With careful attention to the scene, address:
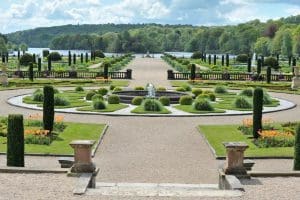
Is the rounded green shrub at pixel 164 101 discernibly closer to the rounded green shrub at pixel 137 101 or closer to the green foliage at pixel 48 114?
the rounded green shrub at pixel 137 101

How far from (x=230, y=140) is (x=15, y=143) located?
26.5 ft

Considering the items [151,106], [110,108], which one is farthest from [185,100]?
[110,108]

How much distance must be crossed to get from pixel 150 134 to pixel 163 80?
96.5ft

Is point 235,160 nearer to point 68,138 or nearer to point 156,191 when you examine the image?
point 156,191

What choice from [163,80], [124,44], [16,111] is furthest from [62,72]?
[124,44]

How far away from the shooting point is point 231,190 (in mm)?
11766

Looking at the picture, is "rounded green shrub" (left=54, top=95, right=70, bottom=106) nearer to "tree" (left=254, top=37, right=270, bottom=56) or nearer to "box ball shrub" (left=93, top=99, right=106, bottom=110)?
"box ball shrub" (left=93, top=99, right=106, bottom=110)

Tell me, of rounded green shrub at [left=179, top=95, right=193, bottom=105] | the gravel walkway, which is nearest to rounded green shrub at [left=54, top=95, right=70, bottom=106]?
the gravel walkway

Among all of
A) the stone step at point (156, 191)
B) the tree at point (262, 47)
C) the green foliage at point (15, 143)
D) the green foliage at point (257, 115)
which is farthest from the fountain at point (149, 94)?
the tree at point (262, 47)

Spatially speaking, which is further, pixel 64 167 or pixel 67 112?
pixel 67 112

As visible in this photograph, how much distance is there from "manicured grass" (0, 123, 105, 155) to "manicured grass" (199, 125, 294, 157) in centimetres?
406

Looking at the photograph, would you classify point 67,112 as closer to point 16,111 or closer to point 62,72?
point 16,111

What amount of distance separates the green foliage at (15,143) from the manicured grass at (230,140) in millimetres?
5960

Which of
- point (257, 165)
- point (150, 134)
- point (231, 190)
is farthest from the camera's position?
point (150, 134)
